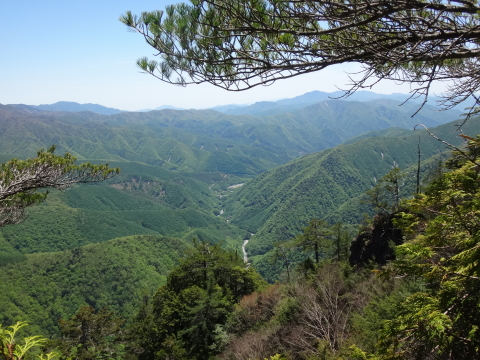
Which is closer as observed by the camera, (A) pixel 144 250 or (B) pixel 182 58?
(B) pixel 182 58

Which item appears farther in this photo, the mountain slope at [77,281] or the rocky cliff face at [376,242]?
the mountain slope at [77,281]

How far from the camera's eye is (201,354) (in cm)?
1922

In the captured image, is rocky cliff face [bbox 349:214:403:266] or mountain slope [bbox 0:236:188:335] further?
mountain slope [bbox 0:236:188:335]

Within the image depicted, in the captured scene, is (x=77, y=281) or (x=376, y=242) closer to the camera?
(x=376, y=242)

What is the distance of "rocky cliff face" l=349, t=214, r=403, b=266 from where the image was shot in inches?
876

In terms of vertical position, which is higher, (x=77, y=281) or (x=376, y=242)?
(x=376, y=242)

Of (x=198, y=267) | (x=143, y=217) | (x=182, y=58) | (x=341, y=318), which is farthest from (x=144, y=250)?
(x=182, y=58)

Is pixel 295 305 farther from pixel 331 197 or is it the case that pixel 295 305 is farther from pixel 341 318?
pixel 331 197

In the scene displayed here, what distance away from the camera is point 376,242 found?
78.2 feet

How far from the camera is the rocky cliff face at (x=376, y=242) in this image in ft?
73.0

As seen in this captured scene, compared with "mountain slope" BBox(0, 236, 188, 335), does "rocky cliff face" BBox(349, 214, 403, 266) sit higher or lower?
higher

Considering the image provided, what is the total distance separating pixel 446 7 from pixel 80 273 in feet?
340

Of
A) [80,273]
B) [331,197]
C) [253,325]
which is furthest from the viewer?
[331,197]

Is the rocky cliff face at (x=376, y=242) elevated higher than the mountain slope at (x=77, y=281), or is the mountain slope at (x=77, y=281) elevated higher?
the rocky cliff face at (x=376, y=242)
